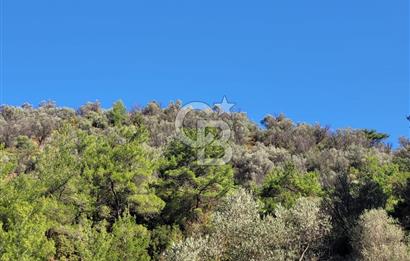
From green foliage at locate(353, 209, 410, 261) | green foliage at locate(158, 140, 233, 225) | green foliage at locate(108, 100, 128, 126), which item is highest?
green foliage at locate(108, 100, 128, 126)

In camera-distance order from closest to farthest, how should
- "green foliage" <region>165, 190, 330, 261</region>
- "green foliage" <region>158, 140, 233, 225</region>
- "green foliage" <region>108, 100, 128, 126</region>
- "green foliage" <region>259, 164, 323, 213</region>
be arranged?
"green foliage" <region>165, 190, 330, 261</region> < "green foliage" <region>158, 140, 233, 225</region> < "green foliage" <region>259, 164, 323, 213</region> < "green foliage" <region>108, 100, 128, 126</region>

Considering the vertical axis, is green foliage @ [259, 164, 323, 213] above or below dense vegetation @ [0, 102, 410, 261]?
above

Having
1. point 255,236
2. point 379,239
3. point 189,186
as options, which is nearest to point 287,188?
point 189,186

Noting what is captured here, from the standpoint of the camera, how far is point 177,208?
116 feet

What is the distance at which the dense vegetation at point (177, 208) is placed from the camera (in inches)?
949

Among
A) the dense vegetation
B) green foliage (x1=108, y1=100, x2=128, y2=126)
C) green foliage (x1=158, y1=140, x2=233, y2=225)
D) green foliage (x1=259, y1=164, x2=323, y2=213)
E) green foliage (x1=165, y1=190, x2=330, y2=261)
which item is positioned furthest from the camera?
green foliage (x1=108, y1=100, x2=128, y2=126)

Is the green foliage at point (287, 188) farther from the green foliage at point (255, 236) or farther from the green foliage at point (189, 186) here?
the green foliage at point (255, 236)

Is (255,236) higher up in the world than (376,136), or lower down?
lower down

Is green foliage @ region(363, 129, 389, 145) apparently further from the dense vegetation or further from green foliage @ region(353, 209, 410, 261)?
green foliage @ region(353, 209, 410, 261)

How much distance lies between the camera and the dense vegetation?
24.1 metres

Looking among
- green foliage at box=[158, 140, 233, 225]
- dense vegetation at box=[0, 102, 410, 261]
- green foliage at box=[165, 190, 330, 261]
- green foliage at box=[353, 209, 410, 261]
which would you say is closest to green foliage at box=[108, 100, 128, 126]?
dense vegetation at box=[0, 102, 410, 261]

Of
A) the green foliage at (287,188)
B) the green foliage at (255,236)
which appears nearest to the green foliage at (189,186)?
the green foliage at (287,188)

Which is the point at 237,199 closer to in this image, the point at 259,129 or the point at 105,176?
the point at 105,176

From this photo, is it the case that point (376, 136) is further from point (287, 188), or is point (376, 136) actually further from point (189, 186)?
point (189, 186)
